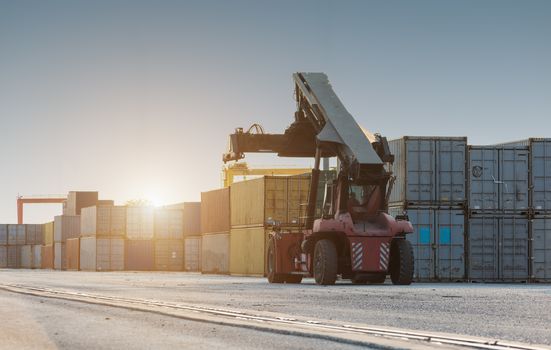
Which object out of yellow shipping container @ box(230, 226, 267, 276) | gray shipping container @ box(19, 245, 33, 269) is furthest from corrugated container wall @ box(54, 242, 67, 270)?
yellow shipping container @ box(230, 226, 267, 276)

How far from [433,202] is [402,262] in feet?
25.2

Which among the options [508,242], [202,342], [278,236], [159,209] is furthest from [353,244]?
[159,209]

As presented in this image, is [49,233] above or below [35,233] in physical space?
above

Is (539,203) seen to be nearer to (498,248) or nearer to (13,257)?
(498,248)

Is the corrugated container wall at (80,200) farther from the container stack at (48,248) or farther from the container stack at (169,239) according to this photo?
the container stack at (169,239)

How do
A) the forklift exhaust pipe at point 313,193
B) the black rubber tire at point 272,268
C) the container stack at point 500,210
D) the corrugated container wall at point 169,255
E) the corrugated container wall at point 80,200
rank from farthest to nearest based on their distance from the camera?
the corrugated container wall at point 80,200
the corrugated container wall at point 169,255
the container stack at point 500,210
the black rubber tire at point 272,268
the forklift exhaust pipe at point 313,193

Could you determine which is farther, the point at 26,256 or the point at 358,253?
the point at 26,256

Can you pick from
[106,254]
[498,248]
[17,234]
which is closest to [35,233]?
[17,234]

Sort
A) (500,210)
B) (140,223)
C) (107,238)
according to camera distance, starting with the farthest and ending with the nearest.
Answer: (140,223) < (107,238) < (500,210)

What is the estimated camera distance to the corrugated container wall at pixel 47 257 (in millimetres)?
99000

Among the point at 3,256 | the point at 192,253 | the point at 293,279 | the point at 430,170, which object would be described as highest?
the point at 430,170

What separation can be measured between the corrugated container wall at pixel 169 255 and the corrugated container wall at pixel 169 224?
0.50 m

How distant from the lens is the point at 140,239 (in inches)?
3002

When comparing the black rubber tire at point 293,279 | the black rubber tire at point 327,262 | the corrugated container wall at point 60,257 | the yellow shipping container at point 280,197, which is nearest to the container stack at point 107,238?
the corrugated container wall at point 60,257
